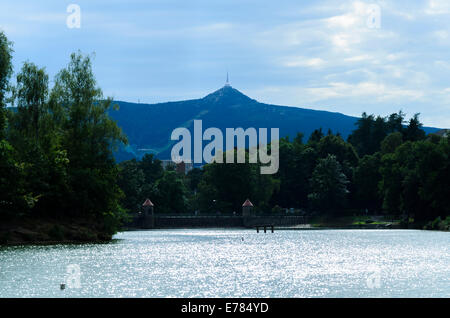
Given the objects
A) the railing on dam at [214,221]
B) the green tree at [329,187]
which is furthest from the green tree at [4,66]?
the green tree at [329,187]

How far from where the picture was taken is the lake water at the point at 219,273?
35.4 metres

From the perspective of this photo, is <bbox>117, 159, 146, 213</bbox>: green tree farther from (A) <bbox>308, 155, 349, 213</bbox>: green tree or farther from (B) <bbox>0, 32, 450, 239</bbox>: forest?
(B) <bbox>0, 32, 450, 239</bbox>: forest

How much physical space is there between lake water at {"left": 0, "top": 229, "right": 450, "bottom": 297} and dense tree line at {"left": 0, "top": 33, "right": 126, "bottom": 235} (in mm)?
10146

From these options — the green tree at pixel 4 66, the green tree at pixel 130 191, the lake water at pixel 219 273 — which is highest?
the green tree at pixel 4 66

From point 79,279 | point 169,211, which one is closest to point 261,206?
point 169,211

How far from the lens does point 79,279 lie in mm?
39438

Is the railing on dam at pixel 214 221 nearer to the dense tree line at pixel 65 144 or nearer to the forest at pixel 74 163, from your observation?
the forest at pixel 74 163

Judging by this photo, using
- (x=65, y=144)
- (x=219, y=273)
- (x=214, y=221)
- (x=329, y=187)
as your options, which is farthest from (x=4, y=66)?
(x=329, y=187)

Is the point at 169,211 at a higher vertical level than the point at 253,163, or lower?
lower

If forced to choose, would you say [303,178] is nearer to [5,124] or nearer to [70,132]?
[70,132]

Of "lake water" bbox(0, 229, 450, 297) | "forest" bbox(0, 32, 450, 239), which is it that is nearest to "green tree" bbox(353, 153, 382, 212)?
"forest" bbox(0, 32, 450, 239)

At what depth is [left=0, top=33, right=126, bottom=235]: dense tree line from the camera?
71.7 metres

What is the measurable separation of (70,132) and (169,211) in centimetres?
8953

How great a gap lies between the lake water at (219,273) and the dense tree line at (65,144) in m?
10.1
